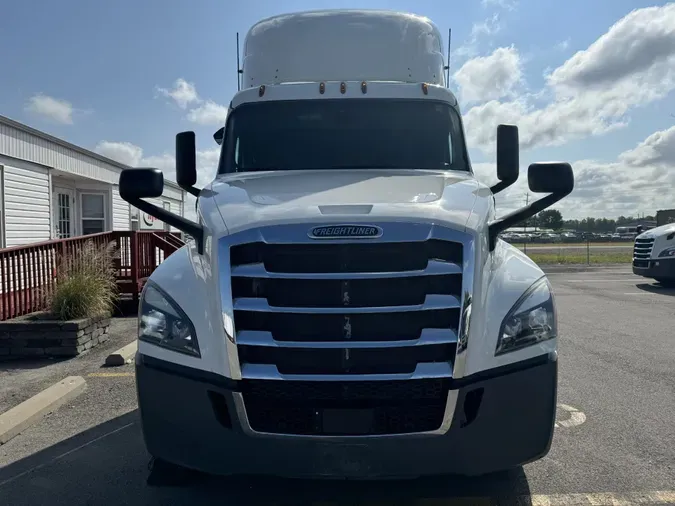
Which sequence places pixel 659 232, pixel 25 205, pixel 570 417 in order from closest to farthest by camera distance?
A: pixel 570 417 → pixel 25 205 → pixel 659 232

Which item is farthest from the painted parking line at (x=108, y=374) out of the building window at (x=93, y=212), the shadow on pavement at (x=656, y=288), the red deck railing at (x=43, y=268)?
the shadow on pavement at (x=656, y=288)

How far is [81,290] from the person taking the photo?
7191 mm

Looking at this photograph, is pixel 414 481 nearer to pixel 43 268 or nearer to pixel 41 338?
pixel 41 338

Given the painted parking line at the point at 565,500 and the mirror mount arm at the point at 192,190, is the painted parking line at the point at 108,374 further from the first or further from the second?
the painted parking line at the point at 565,500

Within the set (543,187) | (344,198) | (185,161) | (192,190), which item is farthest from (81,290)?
(543,187)

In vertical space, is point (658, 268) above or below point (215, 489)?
above

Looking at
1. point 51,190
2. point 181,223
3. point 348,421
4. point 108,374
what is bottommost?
point 108,374

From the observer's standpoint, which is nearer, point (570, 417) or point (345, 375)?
point (345, 375)

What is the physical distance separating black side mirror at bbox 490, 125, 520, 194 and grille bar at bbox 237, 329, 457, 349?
1.90 meters

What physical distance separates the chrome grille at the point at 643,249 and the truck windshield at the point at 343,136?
494 inches

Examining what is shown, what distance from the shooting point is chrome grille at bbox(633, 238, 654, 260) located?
14773mm

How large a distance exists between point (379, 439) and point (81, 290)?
5.80 m

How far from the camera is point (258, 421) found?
106 inches

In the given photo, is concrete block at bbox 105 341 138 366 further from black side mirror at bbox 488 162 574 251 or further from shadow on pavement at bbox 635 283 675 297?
shadow on pavement at bbox 635 283 675 297
